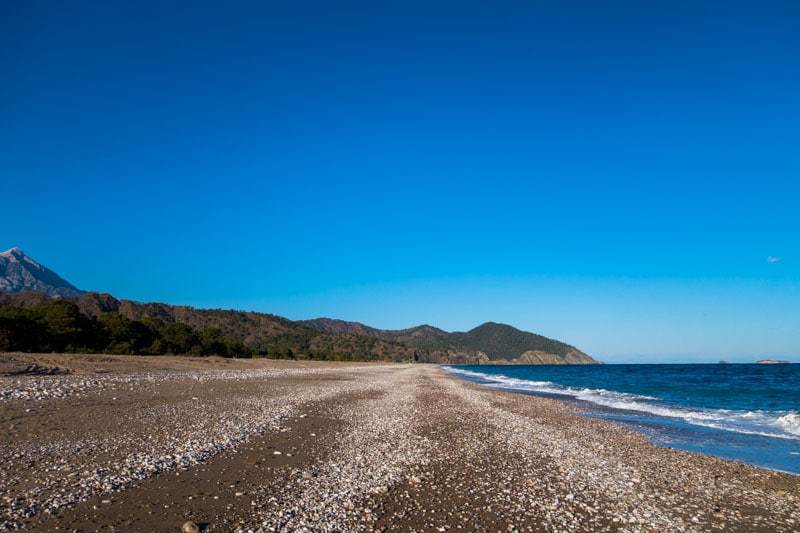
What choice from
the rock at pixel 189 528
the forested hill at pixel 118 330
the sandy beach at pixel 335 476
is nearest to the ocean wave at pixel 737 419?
the sandy beach at pixel 335 476

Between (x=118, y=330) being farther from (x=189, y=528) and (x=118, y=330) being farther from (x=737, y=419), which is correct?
(x=737, y=419)

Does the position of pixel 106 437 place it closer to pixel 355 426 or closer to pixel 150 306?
pixel 355 426

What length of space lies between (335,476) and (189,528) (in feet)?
13.4

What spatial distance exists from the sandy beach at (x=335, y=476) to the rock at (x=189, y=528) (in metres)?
0.15

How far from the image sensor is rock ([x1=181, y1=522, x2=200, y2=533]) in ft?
24.2

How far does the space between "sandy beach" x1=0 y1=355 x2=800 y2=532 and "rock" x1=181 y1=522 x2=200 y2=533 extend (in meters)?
0.15

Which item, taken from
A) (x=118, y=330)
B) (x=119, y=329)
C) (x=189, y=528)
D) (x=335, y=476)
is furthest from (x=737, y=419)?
(x=119, y=329)

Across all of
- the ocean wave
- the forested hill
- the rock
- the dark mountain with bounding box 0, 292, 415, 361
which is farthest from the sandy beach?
the dark mountain with bounding box 0, 292, 415, 361

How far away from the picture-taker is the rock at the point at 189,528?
7.38m

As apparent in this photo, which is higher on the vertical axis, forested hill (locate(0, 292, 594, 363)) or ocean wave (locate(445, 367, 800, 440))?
forested hill (locate(0, 292, 594, 363))

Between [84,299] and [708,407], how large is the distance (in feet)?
442

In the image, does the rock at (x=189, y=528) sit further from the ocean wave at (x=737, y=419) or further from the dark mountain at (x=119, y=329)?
the dark mountain at (x=119, y=329)

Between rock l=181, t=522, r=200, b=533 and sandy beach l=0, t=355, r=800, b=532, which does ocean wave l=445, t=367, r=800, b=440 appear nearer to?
sandy beach l=0, t=355, r=800, b=532

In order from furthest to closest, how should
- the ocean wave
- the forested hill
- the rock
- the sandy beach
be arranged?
the forested hill → the ocean wave → the sandy beach → the rock
